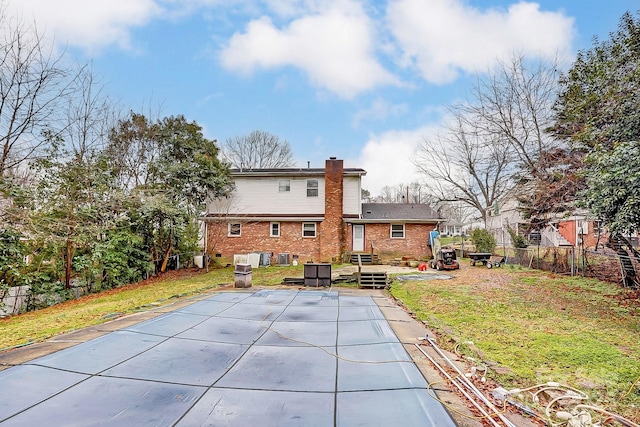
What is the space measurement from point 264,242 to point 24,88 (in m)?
12.1

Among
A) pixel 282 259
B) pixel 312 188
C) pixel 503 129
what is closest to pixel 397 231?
pixel 312 188

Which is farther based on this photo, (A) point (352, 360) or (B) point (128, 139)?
(B) point (128, 139)

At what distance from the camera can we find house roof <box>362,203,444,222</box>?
18719mm

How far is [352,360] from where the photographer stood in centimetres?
455

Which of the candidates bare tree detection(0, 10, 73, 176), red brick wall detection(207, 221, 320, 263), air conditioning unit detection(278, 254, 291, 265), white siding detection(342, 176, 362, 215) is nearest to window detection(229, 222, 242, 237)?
red brick wall detection(207, 221, 320, 263)

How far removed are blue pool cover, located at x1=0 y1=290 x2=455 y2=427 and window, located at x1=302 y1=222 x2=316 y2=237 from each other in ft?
41.1

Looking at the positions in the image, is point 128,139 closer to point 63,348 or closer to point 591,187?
point 63,348

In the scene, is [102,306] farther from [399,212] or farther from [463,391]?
[399,212]

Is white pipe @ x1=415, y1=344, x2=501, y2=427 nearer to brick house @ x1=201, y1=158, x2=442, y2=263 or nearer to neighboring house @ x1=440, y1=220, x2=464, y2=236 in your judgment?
brick house @ x1=201, y1=158, x2=442, y2=263

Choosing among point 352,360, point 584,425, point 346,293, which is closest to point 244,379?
point 352,360

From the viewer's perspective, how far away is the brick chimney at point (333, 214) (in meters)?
18.4

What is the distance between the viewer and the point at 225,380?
382 centimetres

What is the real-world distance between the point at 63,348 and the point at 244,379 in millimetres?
2937

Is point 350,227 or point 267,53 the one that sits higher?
point 267,53
